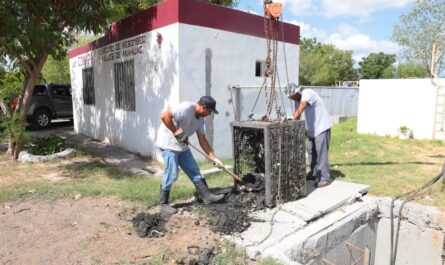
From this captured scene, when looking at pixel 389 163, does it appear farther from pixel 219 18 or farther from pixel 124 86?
pixel 124 86

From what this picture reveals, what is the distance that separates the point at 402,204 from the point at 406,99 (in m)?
7.18

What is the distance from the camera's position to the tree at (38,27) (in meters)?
6.28

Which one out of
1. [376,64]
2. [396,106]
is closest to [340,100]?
[396,106]

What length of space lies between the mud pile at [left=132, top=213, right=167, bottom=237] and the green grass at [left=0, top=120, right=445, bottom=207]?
0.67 metres

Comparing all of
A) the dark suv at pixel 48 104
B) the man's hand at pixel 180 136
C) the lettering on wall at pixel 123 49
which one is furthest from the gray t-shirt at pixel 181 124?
the dark suv at pixel 48 104

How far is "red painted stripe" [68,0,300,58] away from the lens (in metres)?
6.41

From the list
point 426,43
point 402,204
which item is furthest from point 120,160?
point 426,43

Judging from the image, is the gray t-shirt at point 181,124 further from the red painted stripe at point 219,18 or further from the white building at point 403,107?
the white building at point 403,107

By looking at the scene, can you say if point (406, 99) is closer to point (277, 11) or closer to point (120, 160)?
point (277, 11)

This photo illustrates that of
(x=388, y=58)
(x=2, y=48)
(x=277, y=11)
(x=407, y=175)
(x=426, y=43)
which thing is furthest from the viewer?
(x=388, y=58)

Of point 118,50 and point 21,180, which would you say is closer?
point 21,180

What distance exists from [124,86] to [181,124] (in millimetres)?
4652

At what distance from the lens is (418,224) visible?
4918mm

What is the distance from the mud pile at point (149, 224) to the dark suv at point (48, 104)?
1071 centimetres
